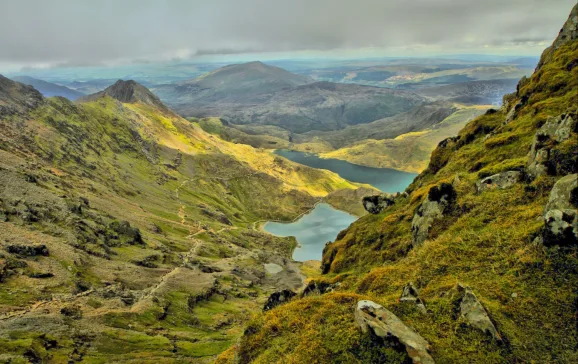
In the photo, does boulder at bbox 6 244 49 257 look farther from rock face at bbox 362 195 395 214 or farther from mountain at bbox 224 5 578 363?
rock face at bbox 362 195 395 214

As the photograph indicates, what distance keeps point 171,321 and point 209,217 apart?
433 feet

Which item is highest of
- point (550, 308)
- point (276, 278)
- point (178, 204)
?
point (550, 308)

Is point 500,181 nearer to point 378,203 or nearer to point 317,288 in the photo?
point 317,288

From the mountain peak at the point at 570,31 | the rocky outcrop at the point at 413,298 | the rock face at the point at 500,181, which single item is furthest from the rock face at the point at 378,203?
the rocky outcrop at the point at 413,298

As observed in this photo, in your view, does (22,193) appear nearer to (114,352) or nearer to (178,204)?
(114,352)

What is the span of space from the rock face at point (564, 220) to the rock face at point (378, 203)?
55.8 meters

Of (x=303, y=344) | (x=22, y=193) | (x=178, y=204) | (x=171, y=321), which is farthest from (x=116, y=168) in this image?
(x=303, y=344)

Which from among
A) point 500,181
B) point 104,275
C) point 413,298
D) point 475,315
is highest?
point 500,181

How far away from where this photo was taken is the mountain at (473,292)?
1947cm

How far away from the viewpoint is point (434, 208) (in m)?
41.8

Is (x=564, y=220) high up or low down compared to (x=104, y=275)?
up

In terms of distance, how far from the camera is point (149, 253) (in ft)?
334

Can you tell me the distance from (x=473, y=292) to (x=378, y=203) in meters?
60.7

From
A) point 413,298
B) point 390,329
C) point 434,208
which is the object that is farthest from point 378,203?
point 390,329
